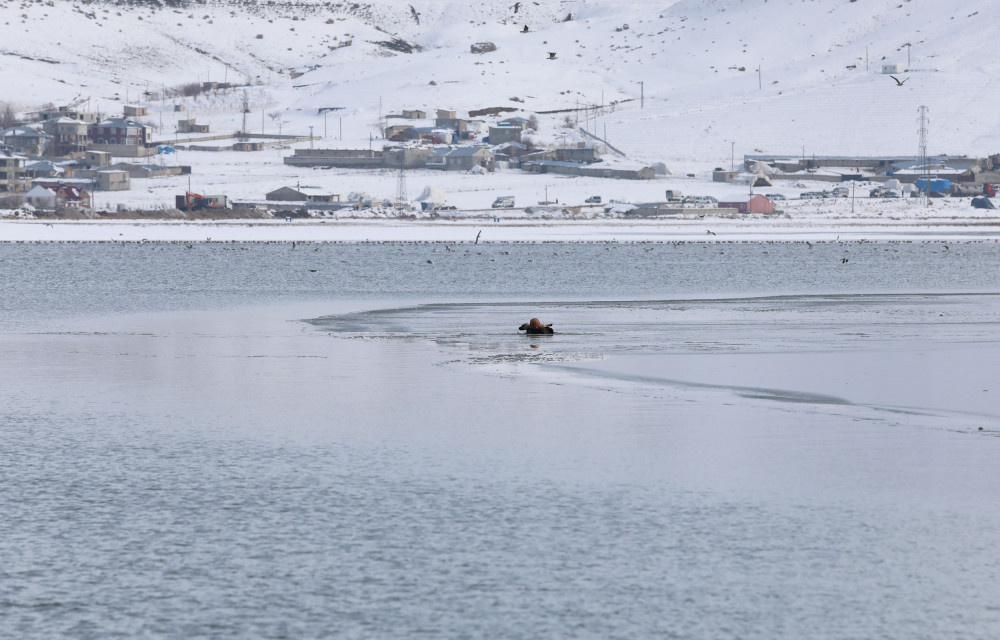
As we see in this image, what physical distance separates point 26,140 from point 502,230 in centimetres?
9713

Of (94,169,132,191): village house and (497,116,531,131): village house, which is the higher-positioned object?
(497,116,531,131): village house

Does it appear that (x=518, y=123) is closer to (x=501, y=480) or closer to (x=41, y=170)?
(x=41, y=170)

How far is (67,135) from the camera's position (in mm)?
177625

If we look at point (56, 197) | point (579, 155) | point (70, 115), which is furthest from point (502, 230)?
point (70, 115)

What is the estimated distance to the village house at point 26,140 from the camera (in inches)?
6973

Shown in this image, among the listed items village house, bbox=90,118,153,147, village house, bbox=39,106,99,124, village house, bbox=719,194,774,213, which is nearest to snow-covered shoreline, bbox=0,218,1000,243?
village house, bbox=719,194,774,213

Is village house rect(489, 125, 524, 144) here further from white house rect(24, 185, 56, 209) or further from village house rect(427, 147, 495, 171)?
white house rect(24, 185, 56, 209)

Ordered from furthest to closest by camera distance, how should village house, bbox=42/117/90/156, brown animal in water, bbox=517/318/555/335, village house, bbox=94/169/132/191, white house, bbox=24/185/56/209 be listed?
1. village house, bbox=42/117/90/156
2. village house, bbox=94/169/132/191
3. white house, bbox=24/185/56/209
4. brown animal in water, bbox=517/318/555/335

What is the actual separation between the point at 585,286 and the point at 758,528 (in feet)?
120

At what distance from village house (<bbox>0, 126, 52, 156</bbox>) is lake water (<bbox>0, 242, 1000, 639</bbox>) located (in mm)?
157944

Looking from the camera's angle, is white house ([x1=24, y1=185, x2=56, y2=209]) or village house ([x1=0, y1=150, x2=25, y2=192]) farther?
village house ([x1=0, y1=150, x2=25, y2=192])

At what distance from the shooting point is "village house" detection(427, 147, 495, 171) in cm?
15788

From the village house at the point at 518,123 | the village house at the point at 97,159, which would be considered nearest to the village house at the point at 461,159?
the village house at the point at 518,123

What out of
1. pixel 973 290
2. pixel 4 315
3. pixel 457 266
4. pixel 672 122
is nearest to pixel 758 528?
pixel 4 315
